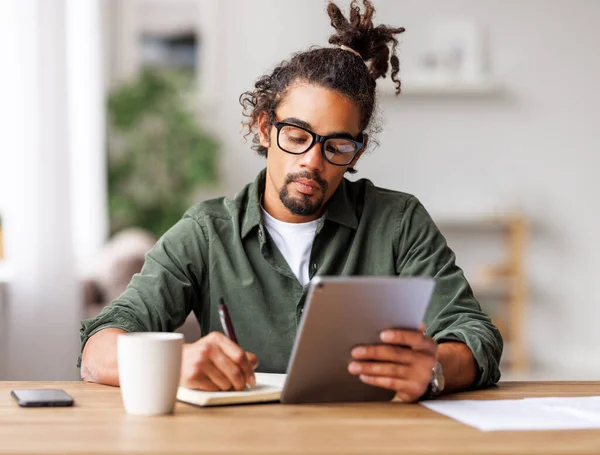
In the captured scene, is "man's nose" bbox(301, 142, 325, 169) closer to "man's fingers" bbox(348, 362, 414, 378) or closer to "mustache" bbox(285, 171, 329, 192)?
"mustache" bbox(285, 171, 329, 192)

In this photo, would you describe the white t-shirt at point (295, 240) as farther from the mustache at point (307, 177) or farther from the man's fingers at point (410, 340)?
the man's fingers at point (410, 340)

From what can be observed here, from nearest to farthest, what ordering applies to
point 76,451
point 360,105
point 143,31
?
point 76,451 → point 360,105 → point 143,31

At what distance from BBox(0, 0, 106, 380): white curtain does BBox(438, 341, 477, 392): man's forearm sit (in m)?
2.15

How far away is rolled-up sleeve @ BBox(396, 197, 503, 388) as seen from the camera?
1499 mm

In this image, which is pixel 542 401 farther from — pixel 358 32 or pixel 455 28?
pixel 455 28

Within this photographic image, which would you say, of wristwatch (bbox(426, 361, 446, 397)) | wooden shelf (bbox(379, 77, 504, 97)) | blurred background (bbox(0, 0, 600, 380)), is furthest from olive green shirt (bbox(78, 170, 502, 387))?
wooden shelf (bbox(379, 77, 504, 97))

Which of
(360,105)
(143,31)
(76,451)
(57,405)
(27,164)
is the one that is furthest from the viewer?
(143,31)

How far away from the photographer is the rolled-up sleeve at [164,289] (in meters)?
1.57

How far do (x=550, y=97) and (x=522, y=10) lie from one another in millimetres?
592

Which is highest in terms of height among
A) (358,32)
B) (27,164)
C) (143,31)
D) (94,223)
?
(143,31)

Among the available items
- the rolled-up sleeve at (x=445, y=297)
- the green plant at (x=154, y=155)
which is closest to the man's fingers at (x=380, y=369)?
the rolled-up sleeve at (x=445, y=297)

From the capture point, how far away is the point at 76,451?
Answer: 3.04 ft

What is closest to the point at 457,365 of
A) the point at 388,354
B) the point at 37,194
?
the point at 388,354

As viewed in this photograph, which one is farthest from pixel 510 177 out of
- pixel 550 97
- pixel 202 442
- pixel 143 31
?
pixel 202 442
